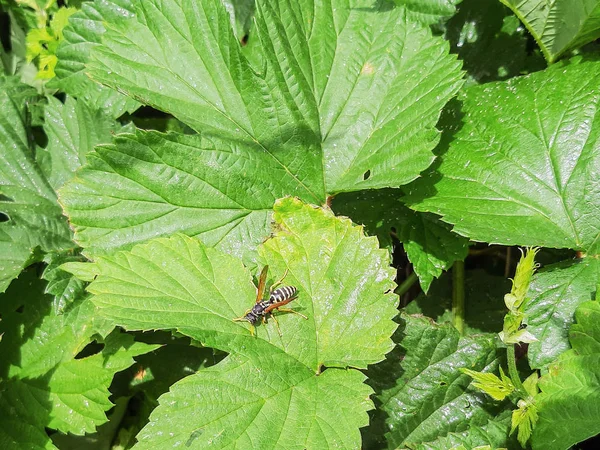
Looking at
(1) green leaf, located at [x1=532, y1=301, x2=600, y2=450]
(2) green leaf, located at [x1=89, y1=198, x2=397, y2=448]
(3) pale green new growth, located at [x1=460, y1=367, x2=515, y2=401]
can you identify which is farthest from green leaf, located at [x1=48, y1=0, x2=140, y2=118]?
(1) green leaf, located at [x1=532, y1=301, x2=600, y2=450]

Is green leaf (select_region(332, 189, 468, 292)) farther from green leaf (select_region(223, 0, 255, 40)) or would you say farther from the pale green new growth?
green leaf (select_region(223, 0, 255, 40))

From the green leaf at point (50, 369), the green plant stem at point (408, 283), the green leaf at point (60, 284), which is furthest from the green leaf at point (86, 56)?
the green plant stem at point (408, 283)

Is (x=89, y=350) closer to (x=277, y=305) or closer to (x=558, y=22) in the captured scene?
(x=277, y=305)

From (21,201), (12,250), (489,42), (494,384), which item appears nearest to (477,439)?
(494,384)

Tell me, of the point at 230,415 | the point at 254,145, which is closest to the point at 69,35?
the point at 254,145

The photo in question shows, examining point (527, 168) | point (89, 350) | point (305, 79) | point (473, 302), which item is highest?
point (305, 79)

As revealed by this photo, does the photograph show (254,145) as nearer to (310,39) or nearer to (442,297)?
(310,39)
